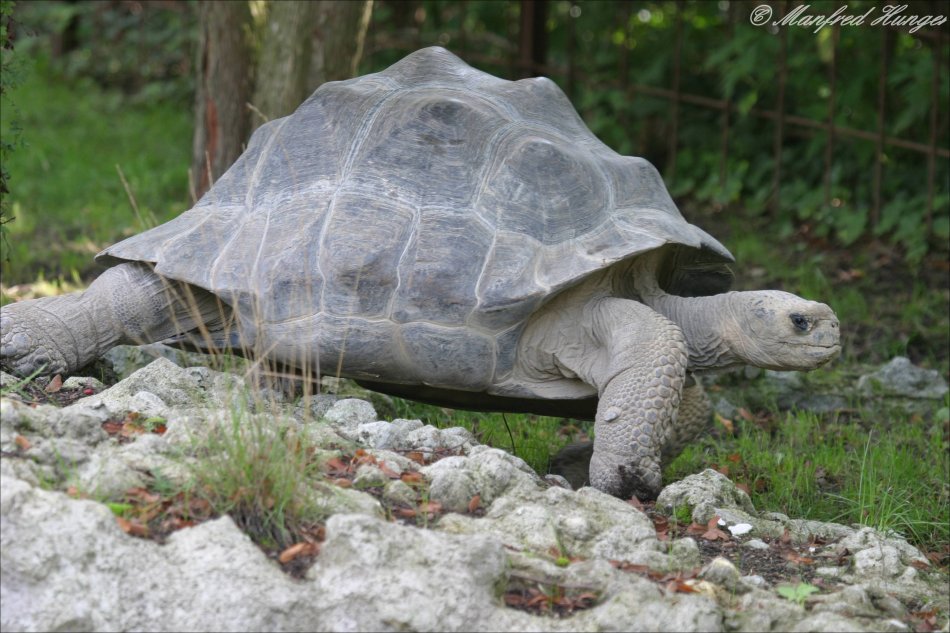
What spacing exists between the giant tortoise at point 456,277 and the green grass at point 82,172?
1.30 meters

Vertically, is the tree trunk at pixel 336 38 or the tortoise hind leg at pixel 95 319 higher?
the tree trunk at pixel 336 38

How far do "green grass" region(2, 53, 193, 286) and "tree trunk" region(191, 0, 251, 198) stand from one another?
0.57 meters

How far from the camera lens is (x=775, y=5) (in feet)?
27.6

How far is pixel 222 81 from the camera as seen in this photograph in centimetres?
677

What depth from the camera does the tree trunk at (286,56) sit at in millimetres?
6309

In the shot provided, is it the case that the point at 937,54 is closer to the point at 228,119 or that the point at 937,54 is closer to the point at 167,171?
the point at 228,119

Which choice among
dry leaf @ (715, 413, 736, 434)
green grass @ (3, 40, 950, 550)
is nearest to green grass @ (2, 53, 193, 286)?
green grass @ (3, 40, 950, 550)

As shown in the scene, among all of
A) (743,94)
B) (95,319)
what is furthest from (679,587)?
(743,94)

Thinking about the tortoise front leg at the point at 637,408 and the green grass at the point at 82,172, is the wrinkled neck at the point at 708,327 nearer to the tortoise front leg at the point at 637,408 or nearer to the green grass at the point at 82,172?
the tortoise front leg at the point at 637,408

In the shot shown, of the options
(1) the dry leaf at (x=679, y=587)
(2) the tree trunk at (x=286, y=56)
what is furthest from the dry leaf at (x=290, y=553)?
(2) the tree trunk at (x=286, y=56)

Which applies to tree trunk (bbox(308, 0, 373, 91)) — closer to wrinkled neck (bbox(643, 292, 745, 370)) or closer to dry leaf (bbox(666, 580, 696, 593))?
→ wrinkled neck (bbox(643, 292, 745, 370))

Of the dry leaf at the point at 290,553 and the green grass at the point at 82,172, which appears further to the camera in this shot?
the green grass at the point at 82,172

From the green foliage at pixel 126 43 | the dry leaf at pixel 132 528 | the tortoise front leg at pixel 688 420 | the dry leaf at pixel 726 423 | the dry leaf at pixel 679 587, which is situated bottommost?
the dry leaf at pixel 726 423

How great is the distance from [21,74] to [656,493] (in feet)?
11.4
